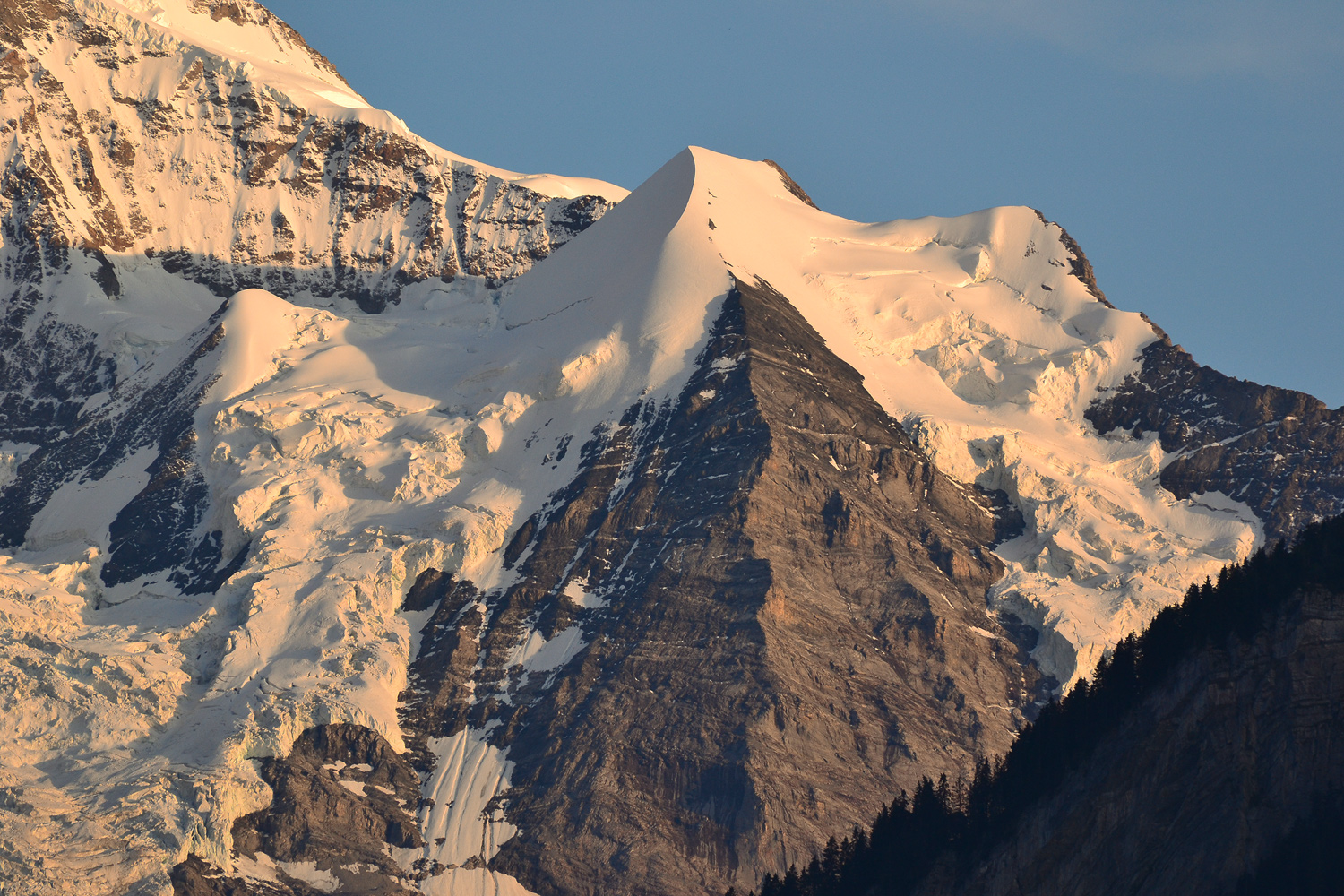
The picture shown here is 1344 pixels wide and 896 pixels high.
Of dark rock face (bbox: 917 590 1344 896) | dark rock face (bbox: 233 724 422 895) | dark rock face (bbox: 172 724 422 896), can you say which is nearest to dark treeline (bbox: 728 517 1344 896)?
dark rock face (bbox: 917 590 1344 896)

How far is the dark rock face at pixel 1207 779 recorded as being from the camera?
10550 centimetres

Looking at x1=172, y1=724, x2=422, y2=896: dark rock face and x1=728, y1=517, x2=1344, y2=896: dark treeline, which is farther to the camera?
x1=172, y1=724, x2=422, y2=896: dark rock face

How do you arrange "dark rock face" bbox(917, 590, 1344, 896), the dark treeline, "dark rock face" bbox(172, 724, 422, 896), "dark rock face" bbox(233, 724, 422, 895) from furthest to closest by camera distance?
"dark rock face" bbox(233, 724, 422, 895), "dark rock face" bbox(172, 724, 422, 896), the dark treeline, "dark rock face" bbox(917, 590, 1344, 896)

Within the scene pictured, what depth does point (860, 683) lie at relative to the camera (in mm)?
198750

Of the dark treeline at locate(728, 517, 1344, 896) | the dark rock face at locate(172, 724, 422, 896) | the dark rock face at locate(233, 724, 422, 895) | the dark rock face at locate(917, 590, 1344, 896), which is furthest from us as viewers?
the dark rock face at locate(233, 724, 422, 895)

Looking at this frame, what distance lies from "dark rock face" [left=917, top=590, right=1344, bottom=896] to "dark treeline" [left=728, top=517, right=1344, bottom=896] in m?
2.10

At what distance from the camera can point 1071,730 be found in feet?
423

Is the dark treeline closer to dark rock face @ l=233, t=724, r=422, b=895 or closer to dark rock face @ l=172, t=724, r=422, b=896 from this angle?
dark rock face @ l=172, t=724, r=422, b=896

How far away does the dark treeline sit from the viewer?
118125 mm

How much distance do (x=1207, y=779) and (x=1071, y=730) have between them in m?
18.5

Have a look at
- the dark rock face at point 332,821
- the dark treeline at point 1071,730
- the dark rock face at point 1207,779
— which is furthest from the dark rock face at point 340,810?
the dark rock face at point 1207,779

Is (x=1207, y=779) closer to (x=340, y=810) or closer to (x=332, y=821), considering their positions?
(x=340, y=810)

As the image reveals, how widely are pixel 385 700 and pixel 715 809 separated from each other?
35.9 meters

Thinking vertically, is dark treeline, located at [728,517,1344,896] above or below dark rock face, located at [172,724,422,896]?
above
